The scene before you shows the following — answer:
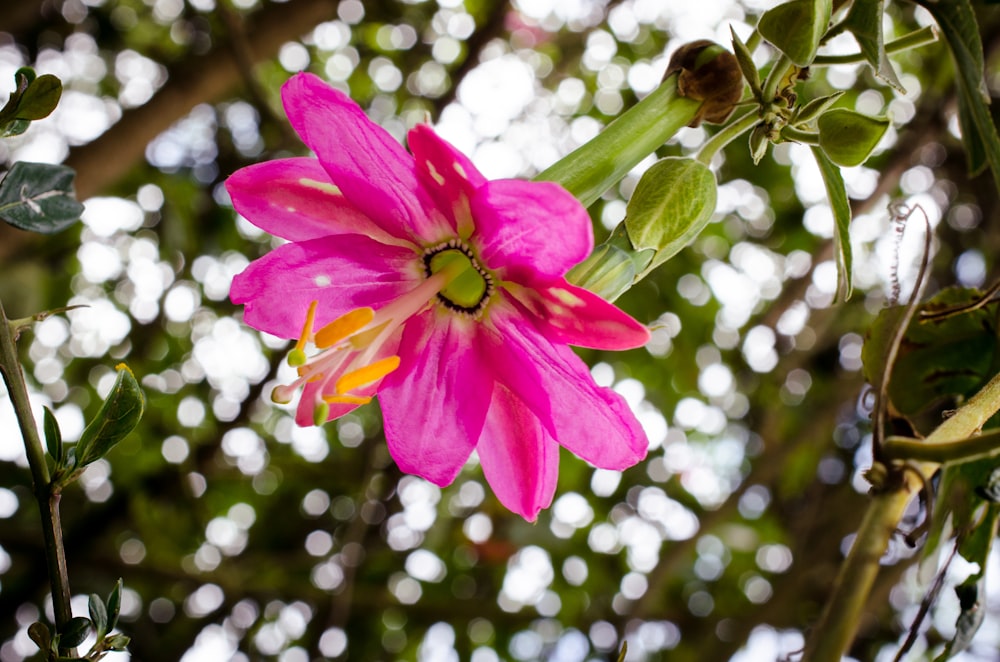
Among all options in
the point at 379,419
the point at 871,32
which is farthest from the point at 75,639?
the point at 379,419

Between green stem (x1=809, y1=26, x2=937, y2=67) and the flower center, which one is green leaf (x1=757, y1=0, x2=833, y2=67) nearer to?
green stem (x1=809, y1=26, x2=937, y2=67)

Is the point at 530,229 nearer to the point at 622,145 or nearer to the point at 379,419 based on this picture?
the point at 622,145

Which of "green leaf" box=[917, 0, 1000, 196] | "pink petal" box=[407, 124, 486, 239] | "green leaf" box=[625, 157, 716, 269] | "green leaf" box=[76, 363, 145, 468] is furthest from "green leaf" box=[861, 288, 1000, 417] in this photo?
"green leaf" box=[76, 363, 145, 468]

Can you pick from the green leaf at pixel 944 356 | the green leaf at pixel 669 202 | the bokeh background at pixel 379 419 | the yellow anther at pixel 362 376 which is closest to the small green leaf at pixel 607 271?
the green leaf at pixel 669 202

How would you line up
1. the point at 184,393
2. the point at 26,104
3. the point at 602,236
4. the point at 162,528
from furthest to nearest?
1. the point at 184,393
2. the point at 162,528
3. the point at 602,236
4. the point at 26,104

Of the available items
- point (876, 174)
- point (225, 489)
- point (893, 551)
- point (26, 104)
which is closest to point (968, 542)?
point (893, 551)

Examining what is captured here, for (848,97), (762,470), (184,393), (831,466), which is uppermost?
(848,97)

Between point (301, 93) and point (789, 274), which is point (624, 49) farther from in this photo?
point (301, 93)
